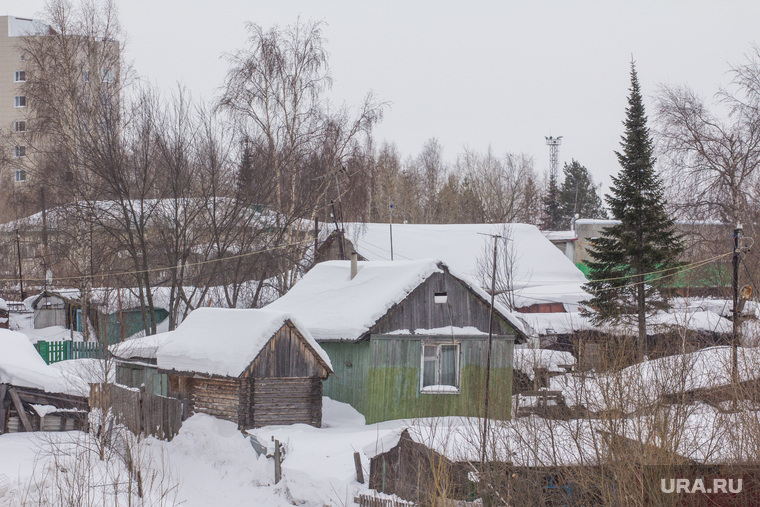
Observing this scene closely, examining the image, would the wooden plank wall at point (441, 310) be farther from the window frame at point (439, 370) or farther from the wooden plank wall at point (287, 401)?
the wooden plank wall at point (287, 401)

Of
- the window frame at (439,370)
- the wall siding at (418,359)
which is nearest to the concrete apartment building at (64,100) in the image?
the wall siding at (418,359)

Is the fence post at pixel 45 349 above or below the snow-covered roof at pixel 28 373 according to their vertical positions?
below

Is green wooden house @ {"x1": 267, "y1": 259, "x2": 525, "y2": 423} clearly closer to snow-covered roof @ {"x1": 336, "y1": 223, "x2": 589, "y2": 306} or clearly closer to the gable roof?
the gable roof

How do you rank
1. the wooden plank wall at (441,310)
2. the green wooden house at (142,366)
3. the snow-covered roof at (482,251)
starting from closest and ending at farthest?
the wooden plank wall at (441,310) < the green wooden house at (142,366) < the snow-covered roof at (482,251)

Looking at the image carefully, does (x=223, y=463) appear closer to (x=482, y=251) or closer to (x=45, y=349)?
(x=45, y=349)

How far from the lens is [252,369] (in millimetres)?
16297

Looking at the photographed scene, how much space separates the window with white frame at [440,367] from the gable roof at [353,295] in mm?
1561

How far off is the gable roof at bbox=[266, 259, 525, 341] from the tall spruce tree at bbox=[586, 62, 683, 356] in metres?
8.22

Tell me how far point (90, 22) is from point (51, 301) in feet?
56.6

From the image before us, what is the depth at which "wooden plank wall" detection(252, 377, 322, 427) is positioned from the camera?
16.6 m

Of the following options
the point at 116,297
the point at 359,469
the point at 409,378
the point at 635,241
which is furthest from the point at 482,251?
the point at 359,469

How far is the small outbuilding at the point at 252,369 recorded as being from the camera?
1634cm

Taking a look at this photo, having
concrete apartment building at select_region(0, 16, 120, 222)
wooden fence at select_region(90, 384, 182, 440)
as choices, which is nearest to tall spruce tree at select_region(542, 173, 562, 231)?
concrete apartment building at select_region(0, 16, 120, 222)

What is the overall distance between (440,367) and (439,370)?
0.26 feet
